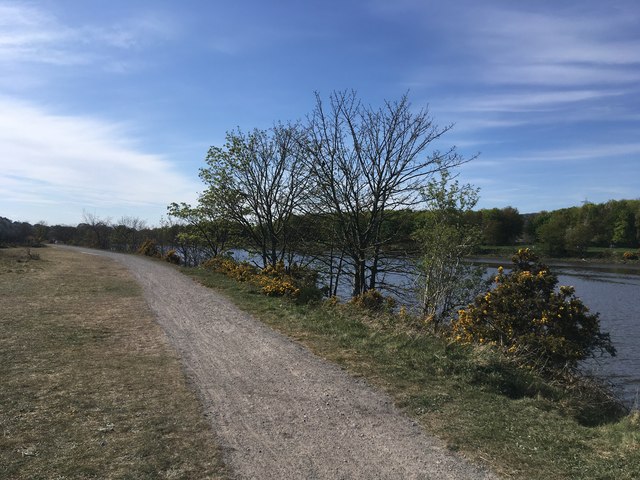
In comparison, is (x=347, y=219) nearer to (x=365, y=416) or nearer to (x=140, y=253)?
(x=365, y=416)

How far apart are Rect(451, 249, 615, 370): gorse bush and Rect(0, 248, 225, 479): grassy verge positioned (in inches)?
216

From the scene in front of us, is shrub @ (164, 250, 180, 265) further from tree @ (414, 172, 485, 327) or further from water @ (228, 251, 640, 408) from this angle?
tree @ (414, 172, 485, 327)

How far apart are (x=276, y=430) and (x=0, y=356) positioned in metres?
4.47

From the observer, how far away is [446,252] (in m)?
14.2

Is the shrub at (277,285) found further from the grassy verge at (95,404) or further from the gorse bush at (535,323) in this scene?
the gorse bush at (535,323)

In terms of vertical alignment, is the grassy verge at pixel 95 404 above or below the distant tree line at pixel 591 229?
below

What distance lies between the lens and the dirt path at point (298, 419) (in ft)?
12.5

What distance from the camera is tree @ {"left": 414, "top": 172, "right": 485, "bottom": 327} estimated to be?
14.1 metres

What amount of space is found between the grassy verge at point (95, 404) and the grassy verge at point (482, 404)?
7.24 feet

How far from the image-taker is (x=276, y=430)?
4492 mm

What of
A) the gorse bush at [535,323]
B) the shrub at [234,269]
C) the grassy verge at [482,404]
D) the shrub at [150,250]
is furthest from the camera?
the shrub at [150,250]

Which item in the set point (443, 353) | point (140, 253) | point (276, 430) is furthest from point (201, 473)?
point (140, 253)

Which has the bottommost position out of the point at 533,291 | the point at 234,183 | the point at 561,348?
the point at 561,348

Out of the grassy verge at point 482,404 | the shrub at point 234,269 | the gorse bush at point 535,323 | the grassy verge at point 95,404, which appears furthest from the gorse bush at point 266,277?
the gorse bush at point 535,323
